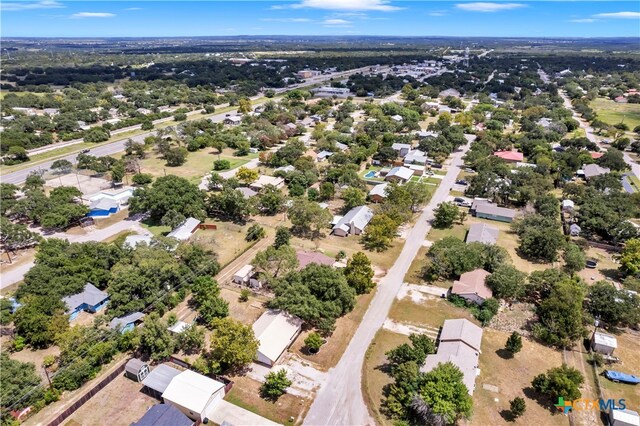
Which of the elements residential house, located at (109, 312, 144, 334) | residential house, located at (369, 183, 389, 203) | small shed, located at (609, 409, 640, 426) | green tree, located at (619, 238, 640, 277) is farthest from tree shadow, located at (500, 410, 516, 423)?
residential house, located at (369, 183, 389, 203)

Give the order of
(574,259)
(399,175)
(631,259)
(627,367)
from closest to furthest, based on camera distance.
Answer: (627,367) → (631,259) → (574,259) → (399,175)

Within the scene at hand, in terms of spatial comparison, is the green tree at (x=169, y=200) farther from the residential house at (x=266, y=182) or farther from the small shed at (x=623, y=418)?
the small shed at (x=623, y=418)

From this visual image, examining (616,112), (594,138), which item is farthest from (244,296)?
(616,112)

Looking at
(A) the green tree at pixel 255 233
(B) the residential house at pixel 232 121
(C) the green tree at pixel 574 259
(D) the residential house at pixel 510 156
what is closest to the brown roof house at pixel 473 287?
(C) the green tree at pixel 574 259

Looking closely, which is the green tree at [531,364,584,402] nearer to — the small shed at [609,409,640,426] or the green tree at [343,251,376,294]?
the small shed at [609,409,640,426]

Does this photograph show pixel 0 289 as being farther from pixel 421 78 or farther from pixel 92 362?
pixel 421 78

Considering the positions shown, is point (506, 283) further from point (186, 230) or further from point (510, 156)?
point (510, 156)
